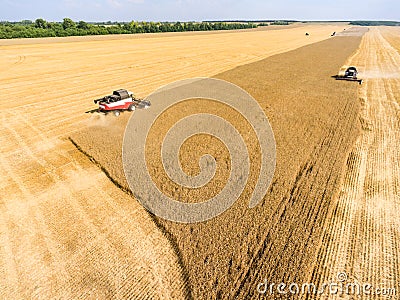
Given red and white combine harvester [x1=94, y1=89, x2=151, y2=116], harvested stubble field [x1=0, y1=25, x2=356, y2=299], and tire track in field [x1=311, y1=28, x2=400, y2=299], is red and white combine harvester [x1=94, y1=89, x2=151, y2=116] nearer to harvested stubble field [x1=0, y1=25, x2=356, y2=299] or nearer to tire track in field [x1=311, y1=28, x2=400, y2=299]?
harvested stubble field [x1=0, y1=25, x2=356, y2=299]

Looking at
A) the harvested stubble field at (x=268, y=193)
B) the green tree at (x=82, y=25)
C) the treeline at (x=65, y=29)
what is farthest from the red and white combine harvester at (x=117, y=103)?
the green tree at (x=82, y=25)

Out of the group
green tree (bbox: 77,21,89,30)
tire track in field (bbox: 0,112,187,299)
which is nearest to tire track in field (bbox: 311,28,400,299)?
tire track in field (bbox: 0,112,187,299)

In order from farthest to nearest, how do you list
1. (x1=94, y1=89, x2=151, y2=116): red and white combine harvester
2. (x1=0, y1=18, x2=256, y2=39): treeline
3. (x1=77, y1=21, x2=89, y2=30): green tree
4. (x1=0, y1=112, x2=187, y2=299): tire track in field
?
(x1=77, y1=21, x2=89, y2=30): green tree < (x1=0, y1=18, x2=256, y2=39): treeline < (x1=94, y1=89, x2=151, y2=116): red and white combine harvester < (x1=0, y1=112, x2=187, y2=299): tire track in field

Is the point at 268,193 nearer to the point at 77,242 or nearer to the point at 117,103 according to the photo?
the point at 77,242

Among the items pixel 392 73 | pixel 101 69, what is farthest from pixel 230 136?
pixel 392 73

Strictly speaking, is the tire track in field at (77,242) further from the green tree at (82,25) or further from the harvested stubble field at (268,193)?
the green tree at (82,25)
